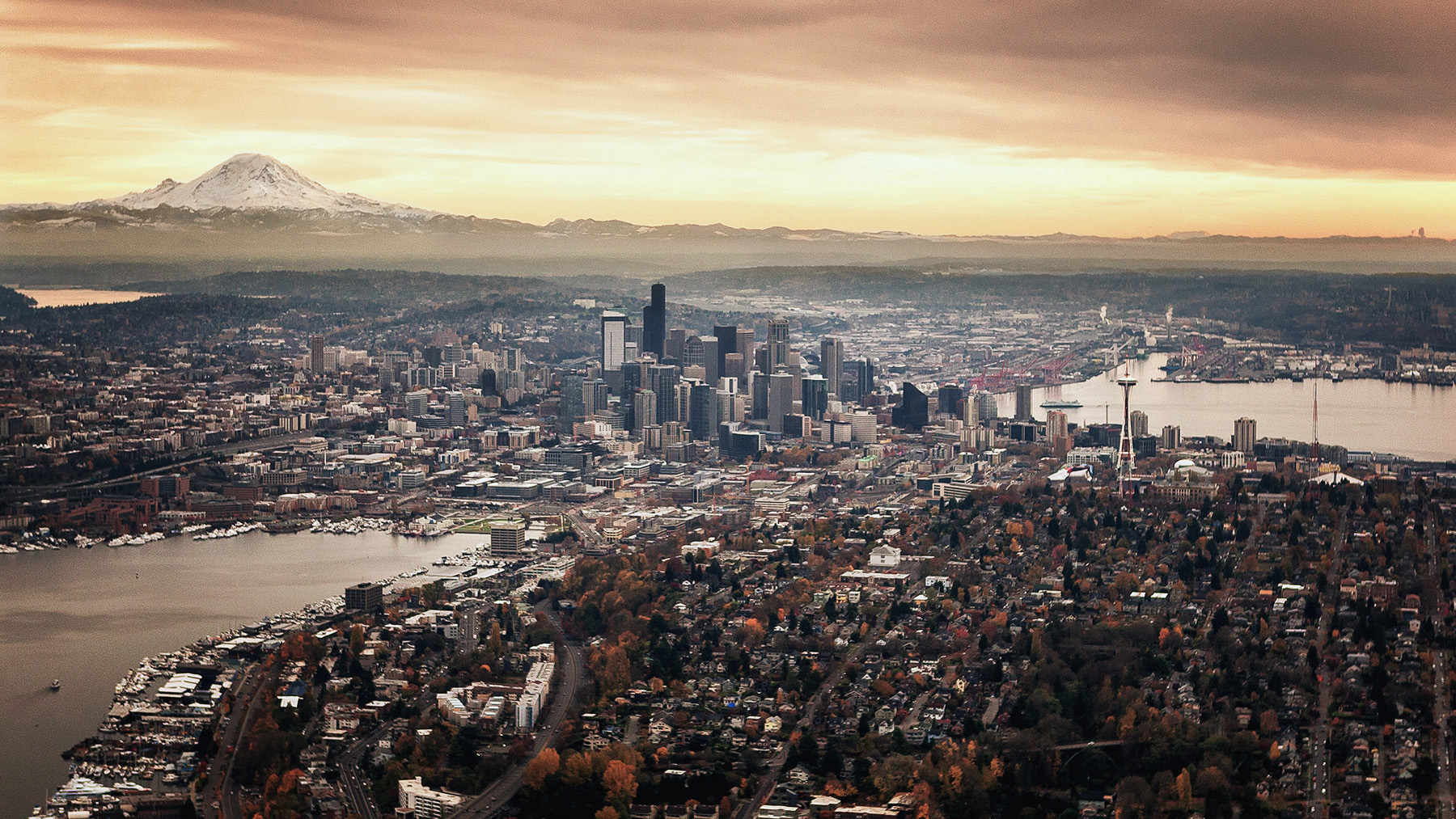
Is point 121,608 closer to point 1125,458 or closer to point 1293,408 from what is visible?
point 1125,458

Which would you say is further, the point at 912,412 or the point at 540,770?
the point at 912,412

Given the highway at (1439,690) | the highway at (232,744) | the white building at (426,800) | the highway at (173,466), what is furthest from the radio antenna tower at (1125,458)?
the highway at (173,466)

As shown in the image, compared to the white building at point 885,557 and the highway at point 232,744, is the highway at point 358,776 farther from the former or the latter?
the white building at point 885,557

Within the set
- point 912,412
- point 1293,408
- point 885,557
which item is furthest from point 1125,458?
point 1293,408

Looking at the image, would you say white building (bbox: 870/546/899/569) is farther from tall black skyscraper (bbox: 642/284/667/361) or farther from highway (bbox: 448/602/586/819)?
tall black skyscraper (bbox: 642/284/667/361)

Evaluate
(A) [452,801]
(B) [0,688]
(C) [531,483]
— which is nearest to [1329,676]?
(A) [452,801]
